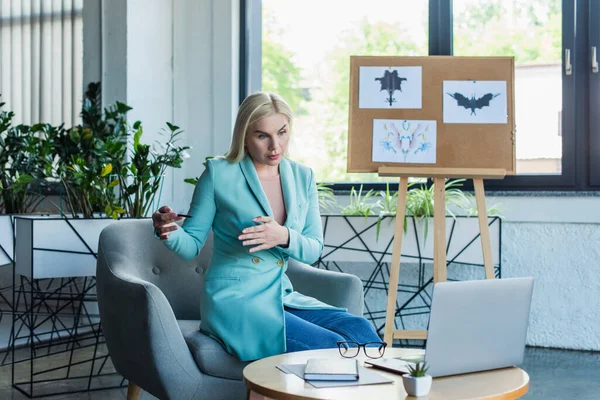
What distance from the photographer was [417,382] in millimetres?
1471

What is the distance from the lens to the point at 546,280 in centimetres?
414

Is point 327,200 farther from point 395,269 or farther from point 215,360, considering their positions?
point 215,360

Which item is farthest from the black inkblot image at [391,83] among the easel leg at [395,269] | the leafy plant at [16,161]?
the leafy plant at [16,161]

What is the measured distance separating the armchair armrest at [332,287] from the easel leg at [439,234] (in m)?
0.99

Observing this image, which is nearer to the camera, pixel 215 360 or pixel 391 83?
pixel 215 360

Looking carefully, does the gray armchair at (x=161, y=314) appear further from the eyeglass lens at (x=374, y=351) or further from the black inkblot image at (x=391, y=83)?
the black inkblot image at (x=391, y=83)

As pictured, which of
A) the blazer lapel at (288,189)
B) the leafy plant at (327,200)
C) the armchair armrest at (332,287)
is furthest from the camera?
the leafy plant at (327,200)

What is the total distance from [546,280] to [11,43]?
3.88 m

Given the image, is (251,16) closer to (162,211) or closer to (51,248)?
(51,248)

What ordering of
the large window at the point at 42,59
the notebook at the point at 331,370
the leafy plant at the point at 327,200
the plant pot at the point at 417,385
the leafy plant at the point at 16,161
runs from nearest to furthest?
the plant pot at the point at 417,385 → the notebook at the point at 331,370 → the leafy plant at the point at 16,161 → the leafy plant at the point at 327,200 → the large window at the point at 42,59

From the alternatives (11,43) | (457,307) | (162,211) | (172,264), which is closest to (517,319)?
(457,307)

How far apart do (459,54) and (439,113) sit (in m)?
0.94

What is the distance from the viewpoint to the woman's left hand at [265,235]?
6.83 ft

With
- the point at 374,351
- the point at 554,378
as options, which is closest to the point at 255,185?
the point at 374,351
